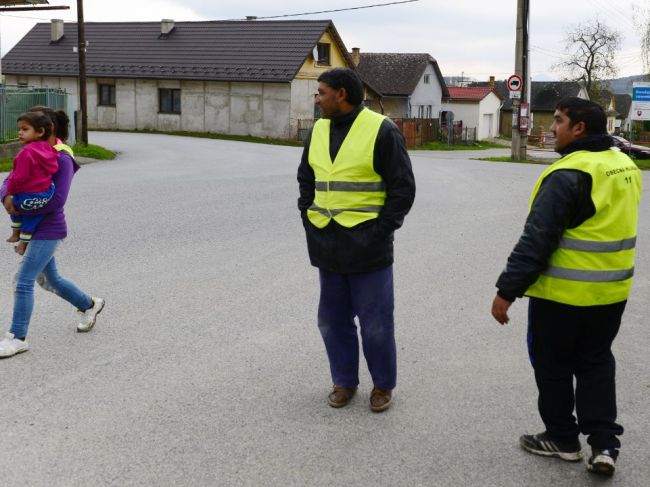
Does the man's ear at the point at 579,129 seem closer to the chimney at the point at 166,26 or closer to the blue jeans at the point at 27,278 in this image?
the blue jeans at the point at 27,278

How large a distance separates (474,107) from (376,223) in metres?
59.7

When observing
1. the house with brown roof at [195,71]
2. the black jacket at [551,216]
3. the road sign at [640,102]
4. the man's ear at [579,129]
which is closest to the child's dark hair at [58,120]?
the black jacket at [551,216]

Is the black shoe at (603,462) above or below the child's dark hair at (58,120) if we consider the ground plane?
below

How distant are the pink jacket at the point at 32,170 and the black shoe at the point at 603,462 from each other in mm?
3637

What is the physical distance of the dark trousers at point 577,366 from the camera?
3.89m

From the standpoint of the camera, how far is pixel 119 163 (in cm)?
2169

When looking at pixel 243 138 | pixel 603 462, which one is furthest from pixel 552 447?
pixel 243 138

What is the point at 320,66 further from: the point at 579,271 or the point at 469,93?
the point at 579,271

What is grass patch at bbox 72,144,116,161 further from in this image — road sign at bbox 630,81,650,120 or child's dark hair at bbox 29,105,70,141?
road sign at bbox 630,81,650,120

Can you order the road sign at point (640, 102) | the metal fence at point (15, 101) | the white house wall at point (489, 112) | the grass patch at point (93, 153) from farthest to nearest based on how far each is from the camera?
1. the white house wall at point (489, 112)
2. the road sign at point (640, 102)
3. the grass patch at point (93, 153)
4. the metal fence at point (15, 101)

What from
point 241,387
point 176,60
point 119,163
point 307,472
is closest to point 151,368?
point 241,387

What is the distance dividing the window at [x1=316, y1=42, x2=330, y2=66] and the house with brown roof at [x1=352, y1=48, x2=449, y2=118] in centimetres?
1036

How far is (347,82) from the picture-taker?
447 cm

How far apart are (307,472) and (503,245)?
6.84 metres
